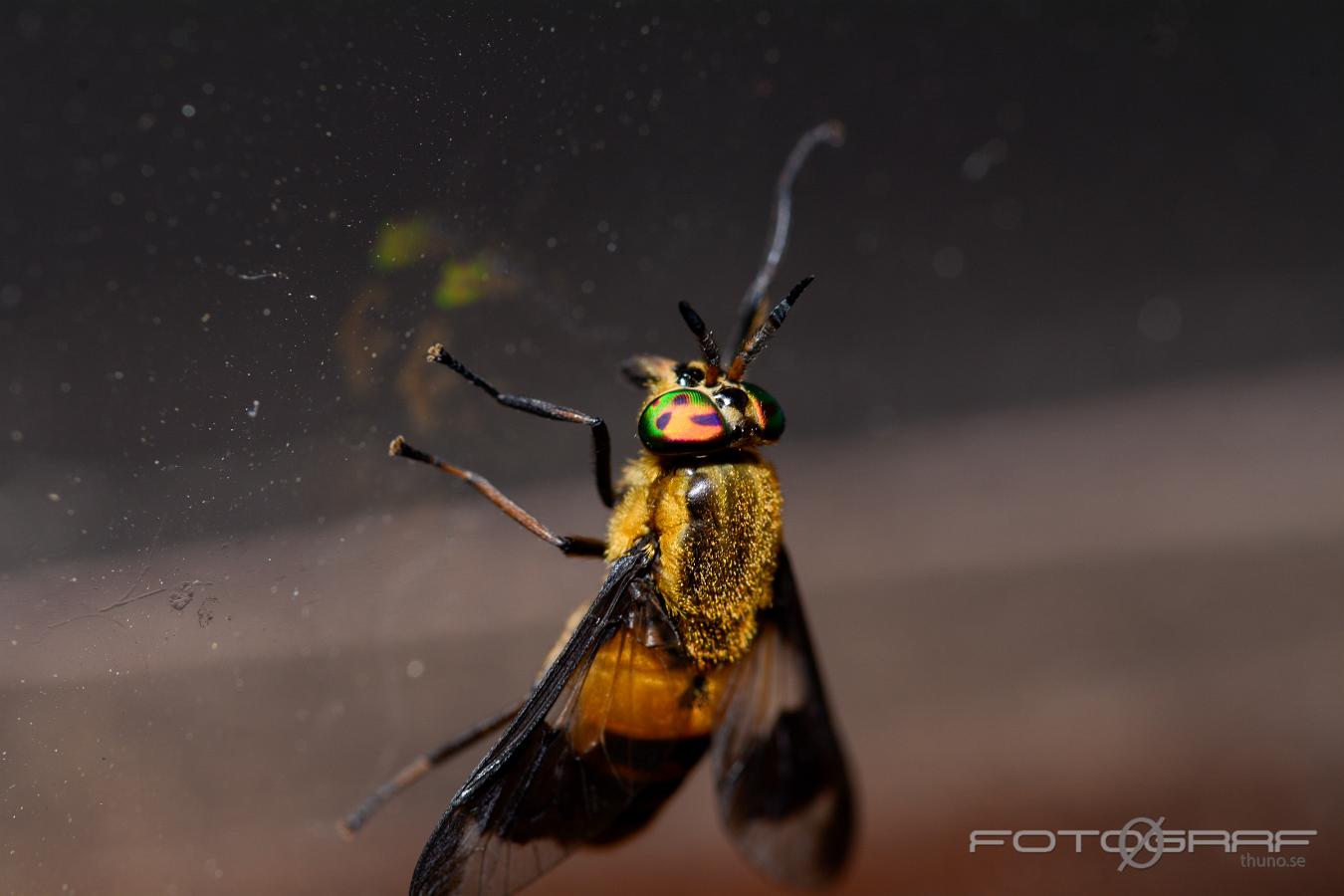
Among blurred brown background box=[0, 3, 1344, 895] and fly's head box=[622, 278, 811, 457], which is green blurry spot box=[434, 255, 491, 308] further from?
fly's head box=[622, 278, 811, 457]

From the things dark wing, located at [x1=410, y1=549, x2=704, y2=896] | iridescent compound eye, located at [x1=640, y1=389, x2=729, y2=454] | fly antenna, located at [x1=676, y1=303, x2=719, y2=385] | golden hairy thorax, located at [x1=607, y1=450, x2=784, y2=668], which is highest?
fly antenna, located at [x1=676, y1=303, x2=719, y2=385]

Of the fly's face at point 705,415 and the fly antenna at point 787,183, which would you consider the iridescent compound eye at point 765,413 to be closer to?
the fly's face at point 705,415

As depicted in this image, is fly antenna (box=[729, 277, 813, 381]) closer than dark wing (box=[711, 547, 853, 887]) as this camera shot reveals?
Yes

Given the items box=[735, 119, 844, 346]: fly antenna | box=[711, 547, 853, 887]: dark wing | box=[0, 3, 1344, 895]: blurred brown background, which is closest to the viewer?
box=[0, 3, 1344, 895]: blurred brown background

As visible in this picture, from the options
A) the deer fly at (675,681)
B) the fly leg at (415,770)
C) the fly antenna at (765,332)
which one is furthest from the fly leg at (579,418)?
the fly leg at (415,770)

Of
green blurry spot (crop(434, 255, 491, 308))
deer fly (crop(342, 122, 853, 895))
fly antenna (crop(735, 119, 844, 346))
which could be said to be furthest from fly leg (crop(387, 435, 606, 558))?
fly antenna (crop(735, 119, 844, 346))

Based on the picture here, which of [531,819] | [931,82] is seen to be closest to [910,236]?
[931,82]

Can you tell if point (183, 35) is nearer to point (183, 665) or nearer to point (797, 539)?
point (183, 665)

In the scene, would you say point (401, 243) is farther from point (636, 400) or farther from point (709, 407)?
point (636, 400)
